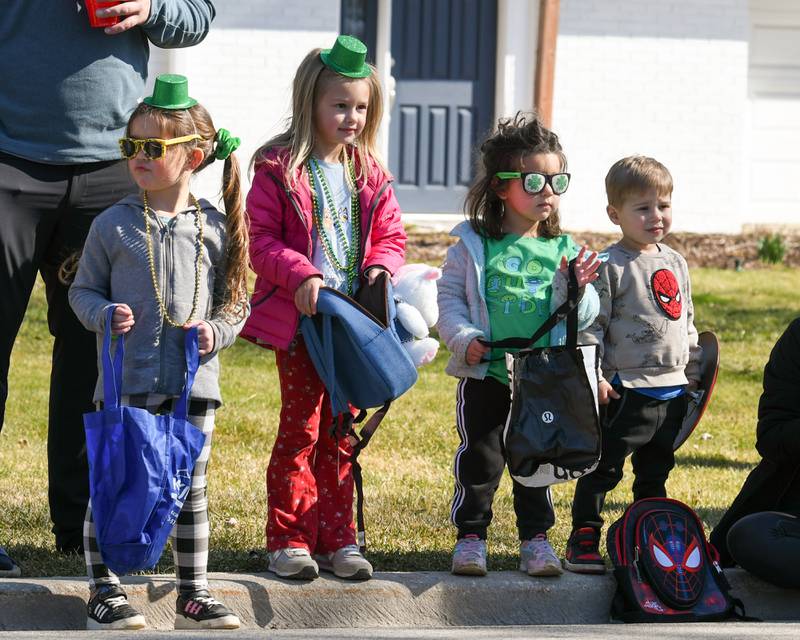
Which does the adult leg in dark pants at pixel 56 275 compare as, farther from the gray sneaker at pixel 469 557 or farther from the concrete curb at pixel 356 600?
the gray sneaker at pixel 469 557

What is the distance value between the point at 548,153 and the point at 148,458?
1774 millimetres

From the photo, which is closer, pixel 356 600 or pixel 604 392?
pixel 356 600

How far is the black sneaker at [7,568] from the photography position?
474cm

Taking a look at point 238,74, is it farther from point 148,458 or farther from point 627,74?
point 148,458

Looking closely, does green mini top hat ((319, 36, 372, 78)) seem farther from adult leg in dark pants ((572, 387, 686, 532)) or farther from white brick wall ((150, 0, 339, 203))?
white brick wall ((150, 0, 339, 203))

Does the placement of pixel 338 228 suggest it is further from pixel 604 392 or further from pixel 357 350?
pixel 604 392

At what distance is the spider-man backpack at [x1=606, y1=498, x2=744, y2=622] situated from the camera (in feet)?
15.9

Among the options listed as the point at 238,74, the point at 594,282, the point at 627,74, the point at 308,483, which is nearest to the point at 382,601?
the point at 308,483

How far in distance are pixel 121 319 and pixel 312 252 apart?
2.56 ft

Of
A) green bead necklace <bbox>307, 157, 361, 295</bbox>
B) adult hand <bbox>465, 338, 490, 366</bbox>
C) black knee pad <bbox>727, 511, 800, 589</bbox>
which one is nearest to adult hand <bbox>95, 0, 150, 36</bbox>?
green bead necklace <bbox>307, 157, 361, 295</bbox>

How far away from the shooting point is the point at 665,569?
4.90 meters

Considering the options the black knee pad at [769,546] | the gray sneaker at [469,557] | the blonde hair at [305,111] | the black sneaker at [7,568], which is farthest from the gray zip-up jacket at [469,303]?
the black sneaker at [7,568]

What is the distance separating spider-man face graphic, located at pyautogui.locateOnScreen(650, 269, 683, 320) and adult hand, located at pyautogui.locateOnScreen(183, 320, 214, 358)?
164 cm

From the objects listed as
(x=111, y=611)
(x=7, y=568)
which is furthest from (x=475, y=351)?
(x=7, y=568)
